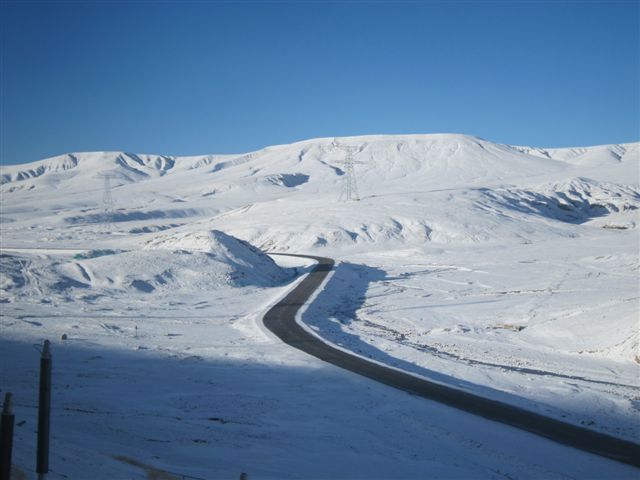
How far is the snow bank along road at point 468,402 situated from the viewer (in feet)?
42.1

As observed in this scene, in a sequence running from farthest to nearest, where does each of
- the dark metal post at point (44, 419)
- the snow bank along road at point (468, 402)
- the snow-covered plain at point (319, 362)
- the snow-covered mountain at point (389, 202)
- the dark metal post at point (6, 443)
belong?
the snow-covered mountain at point (389, 202) → the snow bank along road at point (468, 402) → the snow-covered plain at point (319, 362) → the dark metal post at point (44, 419) → the dark metal post at point (6, 443)

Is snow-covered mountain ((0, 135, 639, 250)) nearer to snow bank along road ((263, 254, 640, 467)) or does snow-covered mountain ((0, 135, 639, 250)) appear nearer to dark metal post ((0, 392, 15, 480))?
snow bank along road ((263, 254, 640, 467))

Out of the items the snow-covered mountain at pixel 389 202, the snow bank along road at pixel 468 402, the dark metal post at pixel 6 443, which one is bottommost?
the snow bank along road at pixel 468 402

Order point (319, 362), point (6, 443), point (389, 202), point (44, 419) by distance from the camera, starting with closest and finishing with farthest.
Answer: point (6, 443) → point (44, 419) → point (319, 362) → point (389, 202)

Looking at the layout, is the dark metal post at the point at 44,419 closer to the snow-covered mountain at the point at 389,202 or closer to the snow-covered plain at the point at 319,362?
the snow-covered plain at the point at 319,362

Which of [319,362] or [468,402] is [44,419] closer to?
[468,402]

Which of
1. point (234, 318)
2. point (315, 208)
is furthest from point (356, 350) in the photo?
point (315, 208)

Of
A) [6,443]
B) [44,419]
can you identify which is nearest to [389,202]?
[44,419]

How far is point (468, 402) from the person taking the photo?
1573 cm

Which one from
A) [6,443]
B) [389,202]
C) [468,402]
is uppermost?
[389,202]

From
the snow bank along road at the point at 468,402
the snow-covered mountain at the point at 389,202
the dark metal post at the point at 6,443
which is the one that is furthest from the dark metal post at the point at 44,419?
the snow-covered mountain at the point at 389,202

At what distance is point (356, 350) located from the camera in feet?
77.0

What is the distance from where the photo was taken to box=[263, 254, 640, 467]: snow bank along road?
12823mm

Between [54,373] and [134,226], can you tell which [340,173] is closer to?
[134,226]
